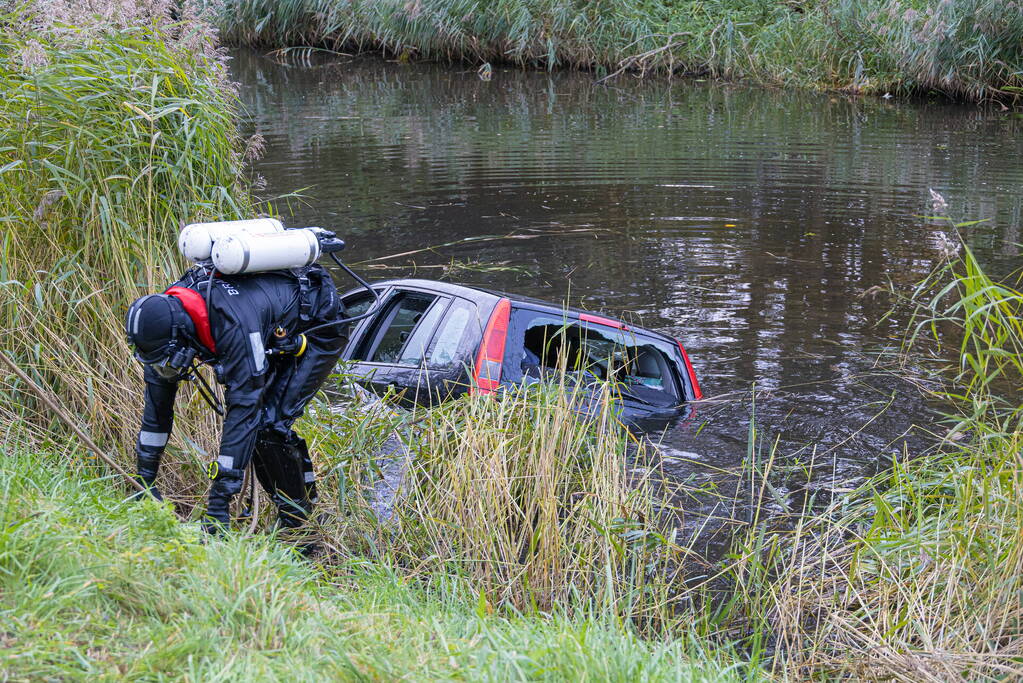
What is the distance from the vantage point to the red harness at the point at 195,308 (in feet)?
15.2

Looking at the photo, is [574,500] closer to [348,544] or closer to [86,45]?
[348,544]

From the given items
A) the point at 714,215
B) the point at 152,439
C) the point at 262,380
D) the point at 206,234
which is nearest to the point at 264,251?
the point at 206,234

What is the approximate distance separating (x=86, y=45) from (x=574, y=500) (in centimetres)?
389

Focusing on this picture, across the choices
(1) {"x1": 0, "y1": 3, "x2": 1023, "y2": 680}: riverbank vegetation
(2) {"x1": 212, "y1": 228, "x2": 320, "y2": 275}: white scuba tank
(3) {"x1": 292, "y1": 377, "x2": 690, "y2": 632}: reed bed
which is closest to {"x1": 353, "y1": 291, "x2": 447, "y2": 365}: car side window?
(1) {"x1": 0, "y1": 3, "x2": 1023, "y2": 680}: riverbank vegetation

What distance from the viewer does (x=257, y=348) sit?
474cm

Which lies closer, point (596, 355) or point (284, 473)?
point (284, 473)

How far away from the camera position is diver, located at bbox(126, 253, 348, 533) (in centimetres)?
461

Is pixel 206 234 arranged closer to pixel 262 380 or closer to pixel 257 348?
pixel 257 348

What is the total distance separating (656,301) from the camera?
10117mm

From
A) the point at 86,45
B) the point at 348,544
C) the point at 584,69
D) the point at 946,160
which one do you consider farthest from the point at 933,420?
the point at 584,69

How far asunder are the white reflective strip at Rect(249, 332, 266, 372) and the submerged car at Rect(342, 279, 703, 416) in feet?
3.43

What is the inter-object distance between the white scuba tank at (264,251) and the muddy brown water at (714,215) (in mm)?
2383

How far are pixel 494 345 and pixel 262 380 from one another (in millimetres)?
1627

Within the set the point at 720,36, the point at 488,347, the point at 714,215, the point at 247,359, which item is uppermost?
the point at 720,36
